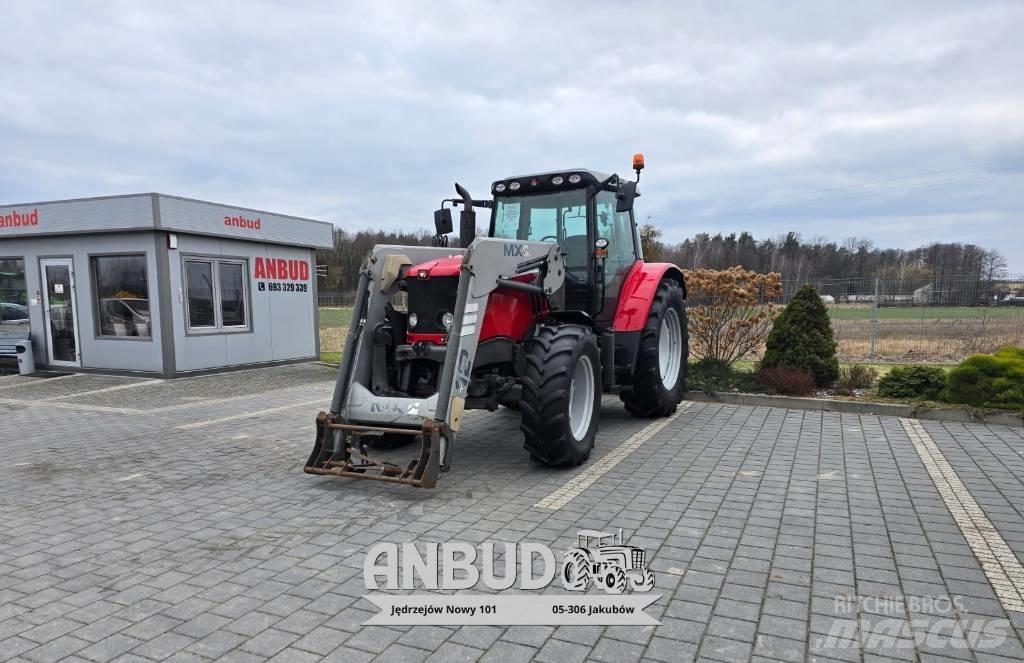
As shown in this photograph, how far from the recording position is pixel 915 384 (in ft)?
27.8

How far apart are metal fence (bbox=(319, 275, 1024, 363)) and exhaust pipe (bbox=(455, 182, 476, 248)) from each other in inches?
286

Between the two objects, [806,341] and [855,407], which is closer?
[855,407]

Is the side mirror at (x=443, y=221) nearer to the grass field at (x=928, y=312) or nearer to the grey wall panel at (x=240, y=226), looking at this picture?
the grey wall panel at (x=240, y=226)

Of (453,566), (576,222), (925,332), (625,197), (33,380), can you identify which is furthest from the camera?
(925,332)

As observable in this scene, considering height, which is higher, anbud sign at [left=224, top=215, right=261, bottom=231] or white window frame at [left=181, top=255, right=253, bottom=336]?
anbud sign at [left=224, top=215, right=261, bottom=231]

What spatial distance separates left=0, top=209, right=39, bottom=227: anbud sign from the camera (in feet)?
40.5

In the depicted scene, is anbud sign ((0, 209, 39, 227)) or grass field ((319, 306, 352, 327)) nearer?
Answer: anbud sign ((0, 209, 39, 227))

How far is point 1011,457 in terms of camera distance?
6086 millimetres

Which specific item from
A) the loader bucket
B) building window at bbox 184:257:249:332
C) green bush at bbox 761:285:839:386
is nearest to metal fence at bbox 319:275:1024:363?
green bush at bbox 761:285:839:386

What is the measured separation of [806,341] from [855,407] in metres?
1.45

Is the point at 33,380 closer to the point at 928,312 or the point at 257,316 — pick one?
the point at 257,316

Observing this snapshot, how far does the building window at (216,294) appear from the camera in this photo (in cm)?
1217

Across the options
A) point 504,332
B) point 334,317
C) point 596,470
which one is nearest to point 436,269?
point 504,332

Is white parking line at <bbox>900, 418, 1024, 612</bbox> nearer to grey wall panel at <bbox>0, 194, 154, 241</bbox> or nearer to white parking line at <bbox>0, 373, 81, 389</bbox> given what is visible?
grey wall panel at <bbox>0, 194, 154, 241</bbox>
